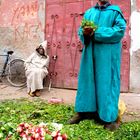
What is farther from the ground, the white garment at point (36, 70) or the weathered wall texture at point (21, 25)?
the weathered wall texture at point (21, 25)

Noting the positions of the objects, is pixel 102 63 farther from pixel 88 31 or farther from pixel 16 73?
pixel 16 73

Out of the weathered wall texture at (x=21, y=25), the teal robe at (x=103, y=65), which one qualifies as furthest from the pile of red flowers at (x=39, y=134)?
the weathered wall texture at (x=21, y=25)

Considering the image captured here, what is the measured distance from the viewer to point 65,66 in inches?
387

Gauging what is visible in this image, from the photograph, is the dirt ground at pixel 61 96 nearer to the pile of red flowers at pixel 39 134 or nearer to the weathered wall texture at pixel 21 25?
the weathered wall texture at pixel 21 25

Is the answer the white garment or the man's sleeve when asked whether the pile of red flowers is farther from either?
the white garment

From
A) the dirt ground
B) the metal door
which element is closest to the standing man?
the dirt ground

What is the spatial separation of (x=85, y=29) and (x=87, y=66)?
0.58 meters

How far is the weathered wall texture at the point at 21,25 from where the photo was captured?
33.7ft

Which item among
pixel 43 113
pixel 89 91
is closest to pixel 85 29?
pixel 89 91

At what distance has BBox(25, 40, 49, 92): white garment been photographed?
368 inches

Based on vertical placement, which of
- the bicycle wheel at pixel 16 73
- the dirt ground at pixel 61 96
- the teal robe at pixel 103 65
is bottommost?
the dirt ground at pixel 61 96

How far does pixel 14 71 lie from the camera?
35.2ft

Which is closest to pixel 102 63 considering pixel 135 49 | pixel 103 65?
pixel 103 65

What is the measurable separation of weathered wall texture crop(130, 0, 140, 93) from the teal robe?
3.19 metres
